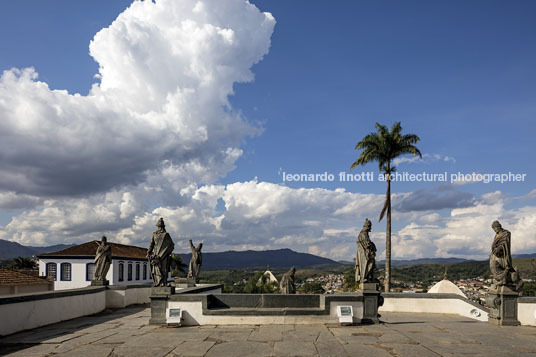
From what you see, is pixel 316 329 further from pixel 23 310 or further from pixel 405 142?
pixel 405 142

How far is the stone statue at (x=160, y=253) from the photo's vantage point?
491 inches

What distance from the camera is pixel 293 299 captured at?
42.1 ft

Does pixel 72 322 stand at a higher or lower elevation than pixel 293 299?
lower

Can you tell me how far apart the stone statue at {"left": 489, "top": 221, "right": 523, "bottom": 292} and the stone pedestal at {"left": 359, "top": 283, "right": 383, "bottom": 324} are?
4.22 metres

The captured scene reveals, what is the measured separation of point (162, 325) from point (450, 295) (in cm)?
1236

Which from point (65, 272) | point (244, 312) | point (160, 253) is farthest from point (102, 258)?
point (65, 272)

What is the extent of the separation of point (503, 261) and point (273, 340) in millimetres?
8438

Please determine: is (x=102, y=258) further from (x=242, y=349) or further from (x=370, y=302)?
(x=370, y=302)

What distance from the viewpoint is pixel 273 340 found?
9703 millimetres

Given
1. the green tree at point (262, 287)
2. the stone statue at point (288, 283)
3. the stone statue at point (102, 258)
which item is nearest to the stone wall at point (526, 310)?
the stone statue at point (288, 283)

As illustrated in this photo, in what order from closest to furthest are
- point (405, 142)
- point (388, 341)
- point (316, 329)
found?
point (388, 341)
point (316, 329)
point (405, 142)

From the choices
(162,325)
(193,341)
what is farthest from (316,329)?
(162,325)

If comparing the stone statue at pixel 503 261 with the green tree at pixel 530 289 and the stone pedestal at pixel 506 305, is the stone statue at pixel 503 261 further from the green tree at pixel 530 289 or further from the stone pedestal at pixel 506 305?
the green tree at pixel 530 289

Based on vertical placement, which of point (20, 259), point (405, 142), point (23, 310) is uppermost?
point (405, 142)
